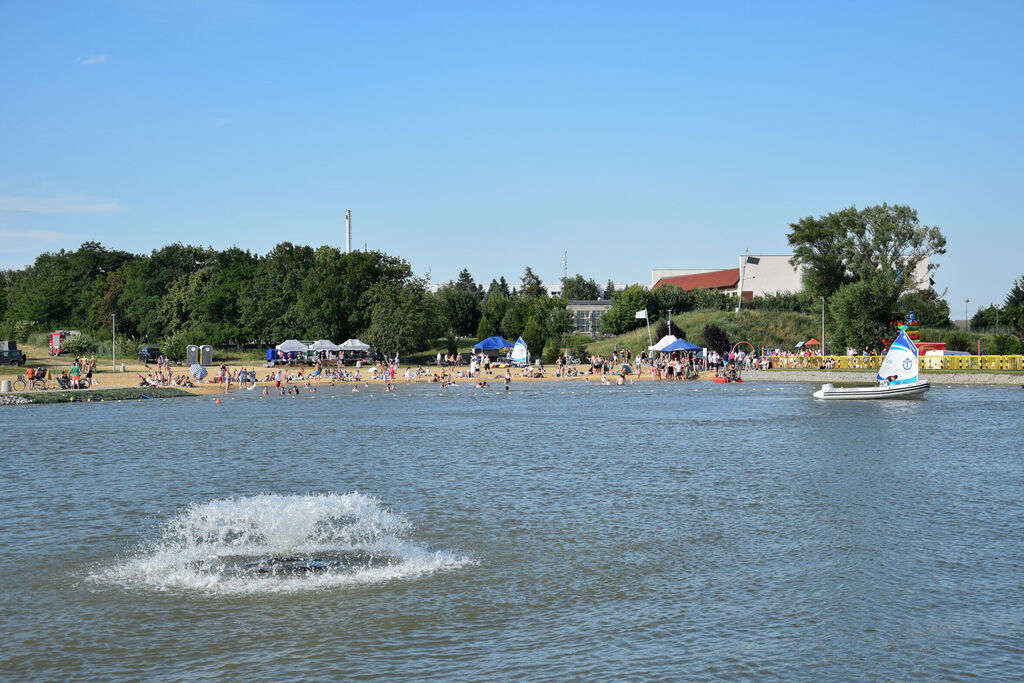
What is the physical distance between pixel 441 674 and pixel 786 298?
10804cm

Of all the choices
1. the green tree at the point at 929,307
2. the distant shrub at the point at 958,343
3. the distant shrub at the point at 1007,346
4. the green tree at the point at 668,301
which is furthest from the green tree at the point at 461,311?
the distant shrub at the point at 1007,346

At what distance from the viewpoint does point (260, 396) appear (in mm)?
59594

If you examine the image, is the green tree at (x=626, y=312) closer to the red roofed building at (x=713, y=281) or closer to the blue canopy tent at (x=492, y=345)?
the red roofed building at (x=713, y=281)

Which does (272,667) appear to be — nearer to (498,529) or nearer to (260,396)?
(498,529)

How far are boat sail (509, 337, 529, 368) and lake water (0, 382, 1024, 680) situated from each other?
146 feet

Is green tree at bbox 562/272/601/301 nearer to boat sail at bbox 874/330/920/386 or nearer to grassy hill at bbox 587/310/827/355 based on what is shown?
grassy hill at bbox 587/310/827/355

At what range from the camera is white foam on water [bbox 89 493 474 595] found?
1512cm

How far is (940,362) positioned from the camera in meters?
69.1

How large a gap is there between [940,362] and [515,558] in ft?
202

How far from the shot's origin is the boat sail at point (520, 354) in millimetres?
79812

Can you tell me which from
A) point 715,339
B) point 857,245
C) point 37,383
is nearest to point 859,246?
point 857,245

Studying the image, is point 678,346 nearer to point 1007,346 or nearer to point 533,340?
point 533,340

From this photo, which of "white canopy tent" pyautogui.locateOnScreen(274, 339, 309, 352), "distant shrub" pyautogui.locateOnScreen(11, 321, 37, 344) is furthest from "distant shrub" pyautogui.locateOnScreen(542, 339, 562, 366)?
"distant shrub" pyautogui.locateOnScreen(11, 321, 37, 344)

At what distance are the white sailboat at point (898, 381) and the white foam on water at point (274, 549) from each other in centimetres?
3893
